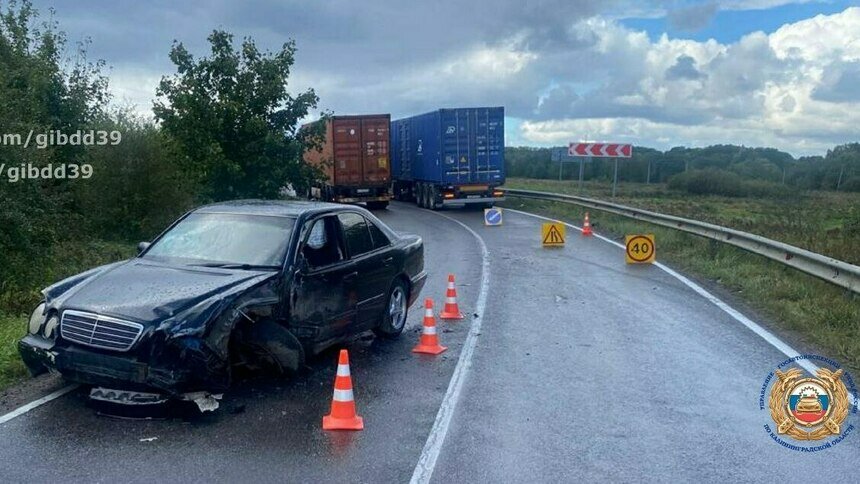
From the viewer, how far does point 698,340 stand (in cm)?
854

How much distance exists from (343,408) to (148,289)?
1.80m

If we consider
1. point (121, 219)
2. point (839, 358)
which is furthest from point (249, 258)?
point (121, 219)

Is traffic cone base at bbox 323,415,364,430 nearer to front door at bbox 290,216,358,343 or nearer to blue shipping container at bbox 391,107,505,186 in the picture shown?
front door at bbox 290,216,358,343

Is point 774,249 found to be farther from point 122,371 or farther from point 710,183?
point 710,183

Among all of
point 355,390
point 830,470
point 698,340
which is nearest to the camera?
point 830,470

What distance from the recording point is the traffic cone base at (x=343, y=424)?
221 inches

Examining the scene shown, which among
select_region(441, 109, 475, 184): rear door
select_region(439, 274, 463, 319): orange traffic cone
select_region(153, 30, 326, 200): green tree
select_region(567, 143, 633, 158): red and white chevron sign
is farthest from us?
select_region(441, 109, 475, 184): rear door

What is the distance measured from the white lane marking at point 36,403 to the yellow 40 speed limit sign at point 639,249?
11.1 meters

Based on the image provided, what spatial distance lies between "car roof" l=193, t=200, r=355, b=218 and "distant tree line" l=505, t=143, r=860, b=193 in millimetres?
31664

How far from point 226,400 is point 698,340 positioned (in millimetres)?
5299

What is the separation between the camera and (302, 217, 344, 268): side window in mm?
6973

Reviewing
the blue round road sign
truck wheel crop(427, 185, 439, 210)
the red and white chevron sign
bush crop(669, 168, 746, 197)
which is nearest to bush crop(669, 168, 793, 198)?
bush crop(669, 168, 746, 197)

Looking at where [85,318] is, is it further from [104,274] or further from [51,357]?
[104,274]

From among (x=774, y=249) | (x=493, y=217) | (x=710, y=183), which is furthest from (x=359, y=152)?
(x=710, y=183)
